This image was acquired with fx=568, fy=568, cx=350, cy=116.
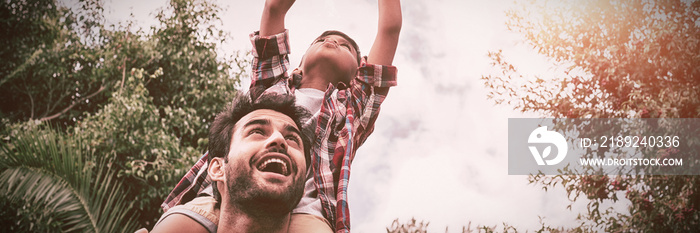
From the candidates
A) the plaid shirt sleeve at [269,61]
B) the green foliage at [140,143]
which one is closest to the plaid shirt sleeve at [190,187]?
the plaid shirt sleeve at [269,61]

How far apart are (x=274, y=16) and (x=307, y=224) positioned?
2.56 ft

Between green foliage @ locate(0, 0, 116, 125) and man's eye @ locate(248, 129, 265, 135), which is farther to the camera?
green foliage @ locate(0, 0, 116, 125)

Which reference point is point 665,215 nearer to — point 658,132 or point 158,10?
point 658,132

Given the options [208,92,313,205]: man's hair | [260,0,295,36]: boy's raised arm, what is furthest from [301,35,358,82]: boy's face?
[208,92,313,205]: man's hair

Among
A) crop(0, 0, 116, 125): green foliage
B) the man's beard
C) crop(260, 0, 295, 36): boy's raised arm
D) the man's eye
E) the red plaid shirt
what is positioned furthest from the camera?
crop(0, 0, 116, 125): green foliage

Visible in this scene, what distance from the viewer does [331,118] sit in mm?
1938

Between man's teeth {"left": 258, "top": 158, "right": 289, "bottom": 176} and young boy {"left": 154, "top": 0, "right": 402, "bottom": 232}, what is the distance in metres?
0.35

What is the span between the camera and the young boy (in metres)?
1.82

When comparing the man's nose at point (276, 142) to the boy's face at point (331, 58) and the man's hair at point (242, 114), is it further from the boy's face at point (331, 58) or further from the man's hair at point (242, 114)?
the boy's face at point (331, 58)

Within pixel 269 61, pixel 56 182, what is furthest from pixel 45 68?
pixel 269 61

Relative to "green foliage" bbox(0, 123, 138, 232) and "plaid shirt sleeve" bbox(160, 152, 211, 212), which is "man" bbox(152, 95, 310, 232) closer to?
"plaid shirt sleeve" bbox(160, 152, 211, 212)

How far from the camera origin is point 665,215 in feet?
16.7

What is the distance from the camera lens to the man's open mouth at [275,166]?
1.38 m

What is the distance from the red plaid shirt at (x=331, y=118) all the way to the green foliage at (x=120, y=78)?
405 cm
